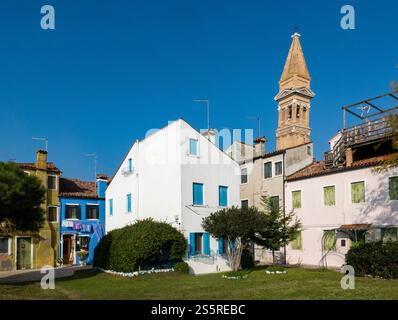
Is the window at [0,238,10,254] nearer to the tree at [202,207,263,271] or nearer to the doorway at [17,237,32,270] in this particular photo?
the doorway at [17,237,32,270]

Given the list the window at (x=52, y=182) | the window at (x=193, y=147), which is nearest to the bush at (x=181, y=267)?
the window at (x=193, y=147)

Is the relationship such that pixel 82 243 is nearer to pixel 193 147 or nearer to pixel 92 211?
pixel 92 211

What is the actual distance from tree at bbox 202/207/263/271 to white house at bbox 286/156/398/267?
22.0 feet

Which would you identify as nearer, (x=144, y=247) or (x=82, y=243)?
(x=144, y=247)

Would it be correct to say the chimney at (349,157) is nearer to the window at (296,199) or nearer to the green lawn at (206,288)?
the window at (296,199)

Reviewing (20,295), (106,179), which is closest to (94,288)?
(20,295)

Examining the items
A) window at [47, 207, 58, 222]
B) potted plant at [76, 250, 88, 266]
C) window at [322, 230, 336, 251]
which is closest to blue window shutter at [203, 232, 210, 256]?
window at [322, 230, 336, 251]

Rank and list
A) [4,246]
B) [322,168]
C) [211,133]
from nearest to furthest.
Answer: [322,168] → [4,246] → [211,133]

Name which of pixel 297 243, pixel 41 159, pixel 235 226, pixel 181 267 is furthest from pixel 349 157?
pixel 41 159

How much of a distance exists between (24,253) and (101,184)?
32.1ft

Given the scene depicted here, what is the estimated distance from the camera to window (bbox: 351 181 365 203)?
26533mm

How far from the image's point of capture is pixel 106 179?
40.3 m

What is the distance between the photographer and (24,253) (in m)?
32.8

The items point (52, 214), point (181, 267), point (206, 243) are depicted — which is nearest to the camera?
point (181, 267)
